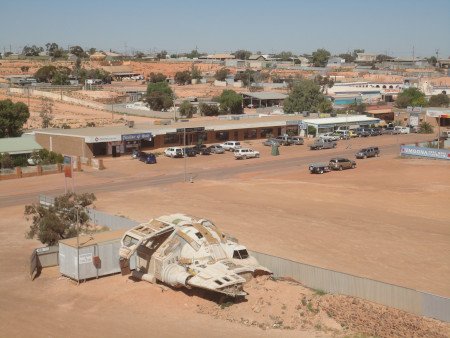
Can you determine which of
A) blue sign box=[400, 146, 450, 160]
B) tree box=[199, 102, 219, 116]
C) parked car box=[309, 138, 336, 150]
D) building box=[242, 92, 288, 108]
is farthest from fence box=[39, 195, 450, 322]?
building box=[242, 92, 288, 108]

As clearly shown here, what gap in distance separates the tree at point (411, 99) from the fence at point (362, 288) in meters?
90.2

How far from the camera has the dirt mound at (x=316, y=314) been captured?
1934cm

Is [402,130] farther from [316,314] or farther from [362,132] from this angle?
[316,314]

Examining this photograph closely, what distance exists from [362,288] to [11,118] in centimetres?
5247

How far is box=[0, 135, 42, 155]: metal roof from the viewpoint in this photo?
54.6 metres

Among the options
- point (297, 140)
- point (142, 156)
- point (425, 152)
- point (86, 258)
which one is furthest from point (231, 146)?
point (86, 258)

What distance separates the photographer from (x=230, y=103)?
9781 centimetres

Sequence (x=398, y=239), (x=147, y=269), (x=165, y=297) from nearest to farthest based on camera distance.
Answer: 1. (x=165, y=297)
2. (x=147, y=269)
3. (x=398, y=239)

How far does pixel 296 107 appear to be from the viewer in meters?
94.0

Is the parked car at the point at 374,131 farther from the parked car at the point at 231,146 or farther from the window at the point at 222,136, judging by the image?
the parked car at the point at 231,146

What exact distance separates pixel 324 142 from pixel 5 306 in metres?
49.5

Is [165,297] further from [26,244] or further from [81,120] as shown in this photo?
[81,120]

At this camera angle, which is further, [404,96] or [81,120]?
[404,96]

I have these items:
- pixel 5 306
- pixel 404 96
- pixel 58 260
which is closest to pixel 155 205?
pixel 58 260
